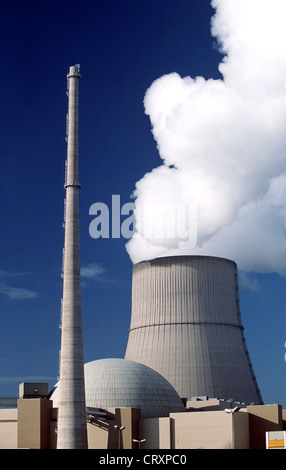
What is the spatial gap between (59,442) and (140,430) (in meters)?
7.24

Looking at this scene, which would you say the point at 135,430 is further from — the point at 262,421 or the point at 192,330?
the point at 192,330

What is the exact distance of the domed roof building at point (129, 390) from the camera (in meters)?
52.2

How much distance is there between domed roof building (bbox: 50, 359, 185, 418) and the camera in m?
52.2

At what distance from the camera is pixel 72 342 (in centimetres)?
4441

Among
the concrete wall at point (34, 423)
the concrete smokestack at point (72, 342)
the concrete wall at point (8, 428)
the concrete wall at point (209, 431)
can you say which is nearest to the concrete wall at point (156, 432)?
the concrete wall at point (209, 431)

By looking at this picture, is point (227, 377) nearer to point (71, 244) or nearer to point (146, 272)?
point (146, 272)

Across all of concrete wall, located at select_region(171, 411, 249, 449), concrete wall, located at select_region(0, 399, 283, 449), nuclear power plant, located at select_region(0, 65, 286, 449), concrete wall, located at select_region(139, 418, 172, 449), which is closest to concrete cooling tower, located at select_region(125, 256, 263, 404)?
nuclear power plant, located at select_region(0, 65, 286, 449)

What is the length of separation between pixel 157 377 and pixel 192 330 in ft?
18.5

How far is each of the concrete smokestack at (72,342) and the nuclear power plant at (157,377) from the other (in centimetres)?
6

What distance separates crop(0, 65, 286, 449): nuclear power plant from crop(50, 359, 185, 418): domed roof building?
7 centimetres

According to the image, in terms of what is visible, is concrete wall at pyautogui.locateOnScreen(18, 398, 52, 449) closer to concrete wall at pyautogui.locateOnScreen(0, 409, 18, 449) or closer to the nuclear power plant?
the nuclear power plant

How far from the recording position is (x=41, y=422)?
47.5 meters
